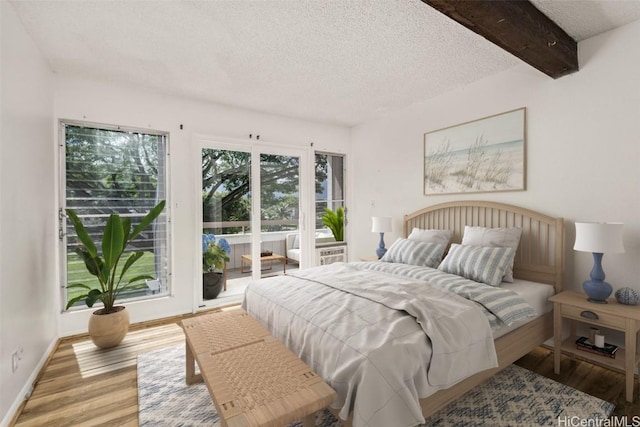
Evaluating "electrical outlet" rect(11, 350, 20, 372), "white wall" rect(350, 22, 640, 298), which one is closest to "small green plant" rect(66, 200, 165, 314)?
"electrical outlet" rect(11, 350, 20, 372)

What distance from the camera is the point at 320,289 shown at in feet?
7.57

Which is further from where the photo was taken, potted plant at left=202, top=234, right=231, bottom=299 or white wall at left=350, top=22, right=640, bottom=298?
potted plant at left=202, top=234, right=231, bottom=299

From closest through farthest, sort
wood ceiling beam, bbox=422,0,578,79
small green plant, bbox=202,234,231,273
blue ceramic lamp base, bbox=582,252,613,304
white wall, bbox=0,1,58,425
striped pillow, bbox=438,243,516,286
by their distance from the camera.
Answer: wood ceiling beam, bbox=422,0,578,79, white wall, bbox=0,1,58,425, blue ceramic lamp base, bbox=582,252,613,304, striped pillow, bbox=438,243,516,286, small green plant, bbox=202,234,231,273

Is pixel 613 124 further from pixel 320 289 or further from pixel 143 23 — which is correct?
pixel 143 23

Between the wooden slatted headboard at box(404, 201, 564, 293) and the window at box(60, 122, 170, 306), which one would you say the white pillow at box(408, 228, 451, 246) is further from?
the window at box(60, 122, 170, 306)

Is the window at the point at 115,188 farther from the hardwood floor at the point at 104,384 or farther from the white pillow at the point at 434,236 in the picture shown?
the white pillow at the point at 434,236

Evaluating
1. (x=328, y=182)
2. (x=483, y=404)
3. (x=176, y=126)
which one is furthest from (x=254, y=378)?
(x=328, y=182)

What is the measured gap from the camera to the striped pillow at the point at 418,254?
3127mm

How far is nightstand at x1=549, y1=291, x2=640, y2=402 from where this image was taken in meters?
1.96

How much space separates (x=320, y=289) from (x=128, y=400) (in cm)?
146

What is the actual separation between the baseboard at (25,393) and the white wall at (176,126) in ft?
1.88

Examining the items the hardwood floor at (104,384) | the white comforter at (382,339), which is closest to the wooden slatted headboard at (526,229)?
the hardwood floor at (104,384)

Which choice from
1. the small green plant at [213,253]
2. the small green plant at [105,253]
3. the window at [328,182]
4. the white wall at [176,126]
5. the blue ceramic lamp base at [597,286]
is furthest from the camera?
the window at [328,182]

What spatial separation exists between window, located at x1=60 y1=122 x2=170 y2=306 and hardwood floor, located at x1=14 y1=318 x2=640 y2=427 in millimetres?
789
